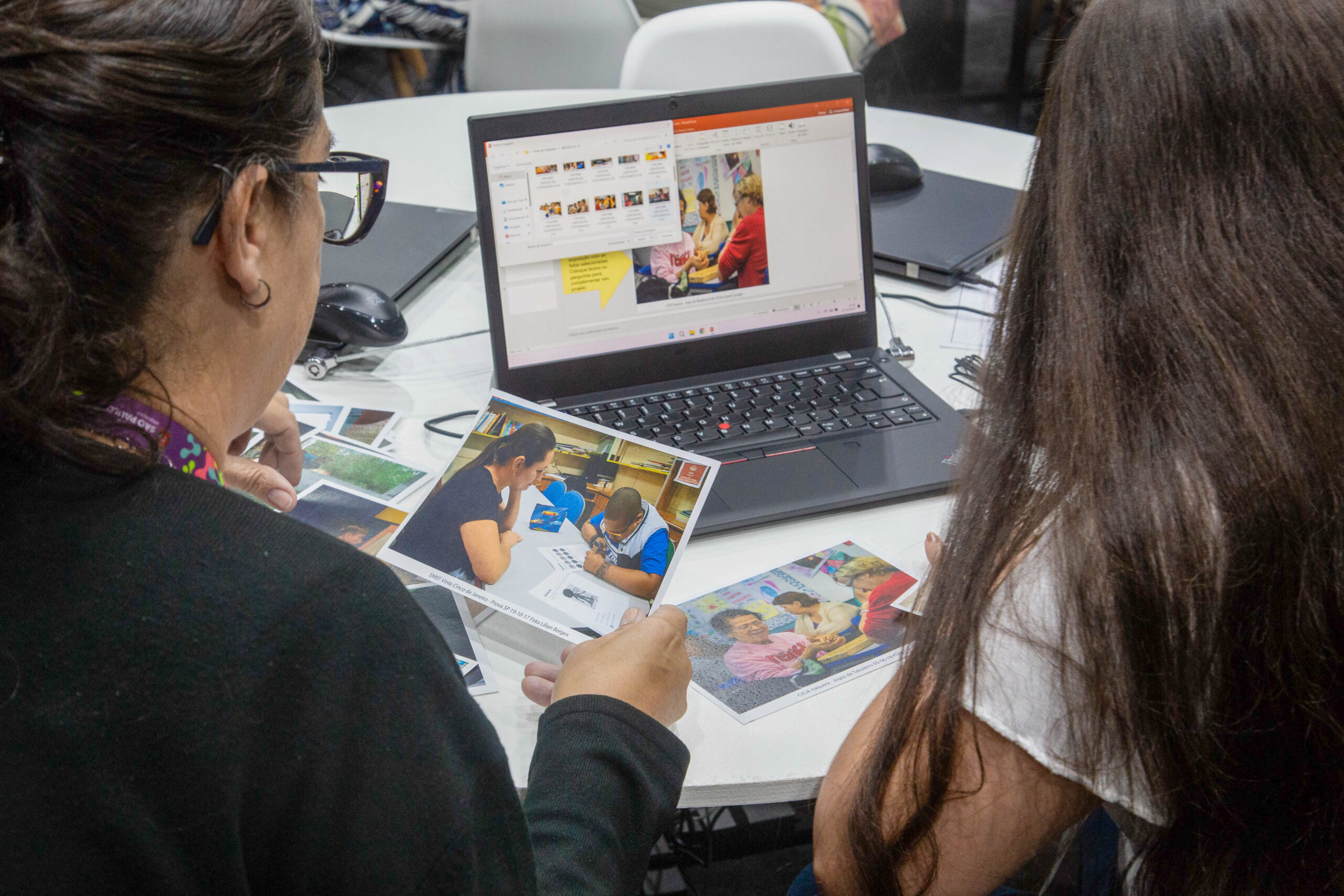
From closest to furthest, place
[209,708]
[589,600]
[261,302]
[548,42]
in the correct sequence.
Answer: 1. [209,708]
2. [261,302]
3. [589,600]
4. [548,42]

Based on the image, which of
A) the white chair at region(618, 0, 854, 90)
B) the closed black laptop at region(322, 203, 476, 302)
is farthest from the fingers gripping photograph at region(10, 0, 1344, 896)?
the white chair at region(618, 0, 854, 90)

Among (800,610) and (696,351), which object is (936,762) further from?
(696,351)

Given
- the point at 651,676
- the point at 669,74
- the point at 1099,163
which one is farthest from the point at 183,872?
the point at 669,74

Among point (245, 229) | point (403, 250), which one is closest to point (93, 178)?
point (245, 229)

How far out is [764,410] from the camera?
1115mm

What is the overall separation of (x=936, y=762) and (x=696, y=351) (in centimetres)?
63

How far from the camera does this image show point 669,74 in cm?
209

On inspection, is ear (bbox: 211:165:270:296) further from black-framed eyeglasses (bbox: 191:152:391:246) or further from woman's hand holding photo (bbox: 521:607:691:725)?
woman's hand holding photo (bbox: 521:607:691:725)

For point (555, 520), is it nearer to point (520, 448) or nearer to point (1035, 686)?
point (520, 448)

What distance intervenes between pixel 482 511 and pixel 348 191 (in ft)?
0.98

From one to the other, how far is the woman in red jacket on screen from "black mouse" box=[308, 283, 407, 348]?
1.33 ft

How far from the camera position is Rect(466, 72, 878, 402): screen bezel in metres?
1.09

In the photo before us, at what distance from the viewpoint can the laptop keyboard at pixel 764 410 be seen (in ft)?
3.52

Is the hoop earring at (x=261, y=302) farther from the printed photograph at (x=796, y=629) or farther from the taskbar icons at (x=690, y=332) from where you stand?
the taskbar icons at (x=690, y=332)
